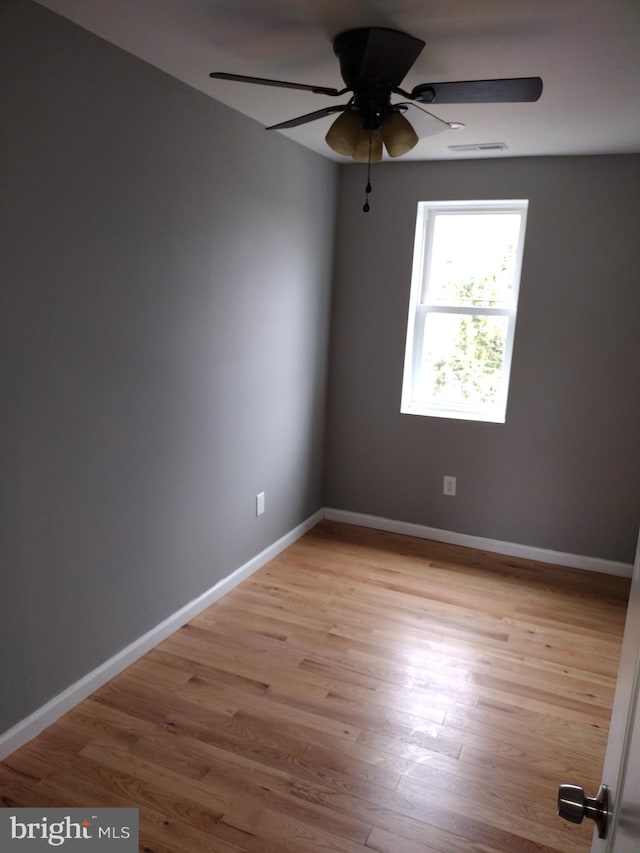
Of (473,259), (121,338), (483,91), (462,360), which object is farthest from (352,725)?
(473,259)

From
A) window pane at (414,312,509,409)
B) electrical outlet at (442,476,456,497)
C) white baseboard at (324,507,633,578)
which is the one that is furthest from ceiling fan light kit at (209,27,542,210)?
white baseboard at (324,507,633,578)

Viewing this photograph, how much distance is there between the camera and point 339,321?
162 inches

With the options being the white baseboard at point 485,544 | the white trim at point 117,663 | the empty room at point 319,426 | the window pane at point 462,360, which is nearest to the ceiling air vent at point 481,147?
the empty room at point 319,426

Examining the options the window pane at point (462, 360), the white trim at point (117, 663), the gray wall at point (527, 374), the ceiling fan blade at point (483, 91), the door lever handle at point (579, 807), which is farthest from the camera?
the window pane at point (462, 360)

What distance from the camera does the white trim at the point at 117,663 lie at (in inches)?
81.7

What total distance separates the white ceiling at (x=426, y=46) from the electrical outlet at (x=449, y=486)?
211 centimetres

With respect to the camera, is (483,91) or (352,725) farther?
(352,725)

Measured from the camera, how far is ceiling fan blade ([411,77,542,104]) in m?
1.77

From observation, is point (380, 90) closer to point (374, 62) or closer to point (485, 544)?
point (374, 62)

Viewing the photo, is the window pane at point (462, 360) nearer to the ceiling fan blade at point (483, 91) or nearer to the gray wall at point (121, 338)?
the gray wall at point (121, 338)

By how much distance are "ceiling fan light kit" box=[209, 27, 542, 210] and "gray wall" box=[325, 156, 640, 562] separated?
5.52ft

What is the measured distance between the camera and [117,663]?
98.0 inches

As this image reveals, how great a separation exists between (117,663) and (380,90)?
7.65ft

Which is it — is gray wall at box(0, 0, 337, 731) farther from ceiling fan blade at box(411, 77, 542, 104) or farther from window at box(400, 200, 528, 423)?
ceiling fan blade at box(411, 77, 542, 104)
